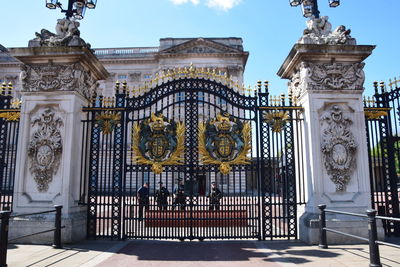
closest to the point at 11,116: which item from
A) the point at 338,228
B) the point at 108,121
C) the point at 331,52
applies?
the point at 108,121

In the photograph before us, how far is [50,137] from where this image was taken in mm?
8805

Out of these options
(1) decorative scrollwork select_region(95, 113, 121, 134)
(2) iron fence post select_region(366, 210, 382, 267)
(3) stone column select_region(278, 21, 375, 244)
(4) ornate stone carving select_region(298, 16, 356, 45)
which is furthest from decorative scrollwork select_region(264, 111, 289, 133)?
(1) decorative scrollwork select_region(95, 113, 121, 134)

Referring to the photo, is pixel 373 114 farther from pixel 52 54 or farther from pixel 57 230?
pixel 52 54

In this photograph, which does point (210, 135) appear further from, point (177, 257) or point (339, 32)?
point (339, 32)

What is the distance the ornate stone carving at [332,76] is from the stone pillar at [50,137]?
6.11 meters

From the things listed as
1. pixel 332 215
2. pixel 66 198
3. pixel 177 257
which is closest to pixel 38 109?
pixel 66 198

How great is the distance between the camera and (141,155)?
9.12 metres

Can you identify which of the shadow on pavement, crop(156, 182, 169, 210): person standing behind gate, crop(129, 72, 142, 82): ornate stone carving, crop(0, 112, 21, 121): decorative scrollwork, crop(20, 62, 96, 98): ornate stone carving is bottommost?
the shadow on pavement

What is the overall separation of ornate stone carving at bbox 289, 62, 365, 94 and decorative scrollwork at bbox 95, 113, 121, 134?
5376 millimetres

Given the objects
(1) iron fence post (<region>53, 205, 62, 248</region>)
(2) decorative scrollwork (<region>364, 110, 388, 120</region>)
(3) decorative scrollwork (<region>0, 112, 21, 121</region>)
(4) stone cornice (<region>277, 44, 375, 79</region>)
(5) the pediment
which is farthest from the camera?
(5) the pediment

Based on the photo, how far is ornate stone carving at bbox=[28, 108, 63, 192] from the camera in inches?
341

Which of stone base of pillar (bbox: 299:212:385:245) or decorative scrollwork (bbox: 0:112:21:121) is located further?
decorative scrollwork (bbox: 0:112:21:121)

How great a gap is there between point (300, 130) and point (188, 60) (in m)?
29.0

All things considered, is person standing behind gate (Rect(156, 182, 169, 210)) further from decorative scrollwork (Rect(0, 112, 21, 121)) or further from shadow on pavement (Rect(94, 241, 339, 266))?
decorative scrollwork (Rect(0, 112, 21, 121))
